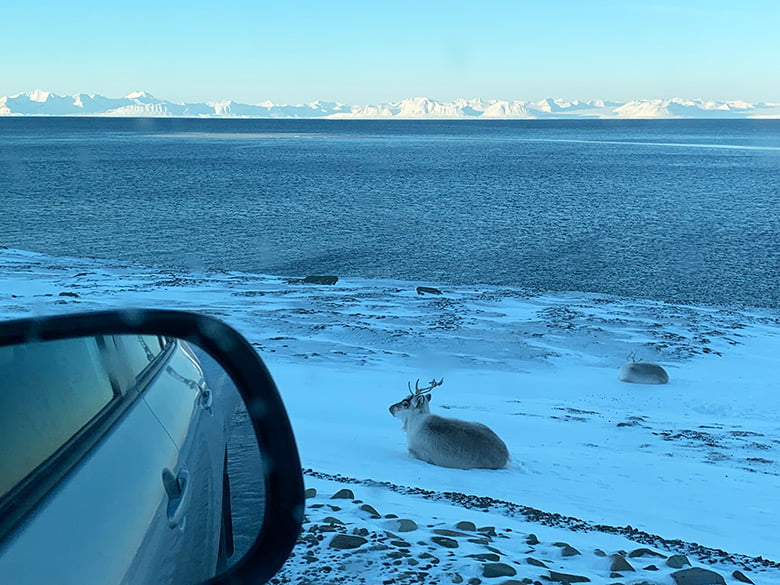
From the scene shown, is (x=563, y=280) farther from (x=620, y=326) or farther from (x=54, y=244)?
(x=54, y=244)

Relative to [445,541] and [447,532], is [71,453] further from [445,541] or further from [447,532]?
[447,532]

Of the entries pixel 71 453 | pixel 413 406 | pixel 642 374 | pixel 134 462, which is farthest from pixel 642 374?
pixel 71 453

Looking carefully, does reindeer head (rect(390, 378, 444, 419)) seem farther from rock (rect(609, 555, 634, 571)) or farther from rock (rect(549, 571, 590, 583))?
rock (rect(549, 571, 590, 583))

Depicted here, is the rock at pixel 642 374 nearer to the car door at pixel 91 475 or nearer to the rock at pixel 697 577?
the rock at pixel 697 577

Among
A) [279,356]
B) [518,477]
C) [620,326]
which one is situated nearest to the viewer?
[518,477]

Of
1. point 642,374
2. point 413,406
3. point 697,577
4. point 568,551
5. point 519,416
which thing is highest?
point 697,577

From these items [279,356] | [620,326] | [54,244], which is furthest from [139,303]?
[54,244]
